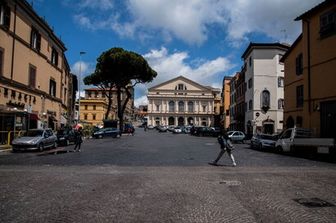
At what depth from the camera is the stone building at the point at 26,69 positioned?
26000 mm

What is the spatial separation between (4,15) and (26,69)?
583cm

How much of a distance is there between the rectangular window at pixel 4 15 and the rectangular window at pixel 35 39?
515cm

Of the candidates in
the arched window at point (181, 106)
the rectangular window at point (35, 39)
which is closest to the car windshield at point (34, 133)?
the rectangular window at point (35, 39)

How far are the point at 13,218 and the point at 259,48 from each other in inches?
1765

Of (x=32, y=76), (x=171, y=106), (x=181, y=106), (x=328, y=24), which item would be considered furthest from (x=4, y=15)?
(x=181, y=106)

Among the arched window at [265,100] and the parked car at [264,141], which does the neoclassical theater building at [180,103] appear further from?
the parked car at [264,141]

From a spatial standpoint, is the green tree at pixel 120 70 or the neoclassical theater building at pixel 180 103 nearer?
the green tree at pixel 120 70

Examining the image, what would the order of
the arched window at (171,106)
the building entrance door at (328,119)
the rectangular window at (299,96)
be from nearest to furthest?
1. the building entrance door at (328,119)
2. the rectangular window at (299,96)
3. the arched window at (171,106)

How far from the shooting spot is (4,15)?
86.1 feet

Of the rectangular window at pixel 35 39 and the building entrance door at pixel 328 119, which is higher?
the rectangular window at pixel 35 39

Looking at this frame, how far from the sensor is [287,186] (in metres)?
9.68

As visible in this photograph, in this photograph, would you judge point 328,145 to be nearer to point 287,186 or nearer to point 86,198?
point 287,186

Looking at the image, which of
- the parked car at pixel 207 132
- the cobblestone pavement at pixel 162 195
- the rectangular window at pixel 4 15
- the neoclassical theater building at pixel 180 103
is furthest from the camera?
the neoclassical theater building at pixel 180 103

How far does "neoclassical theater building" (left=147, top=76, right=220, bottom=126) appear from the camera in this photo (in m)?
120
